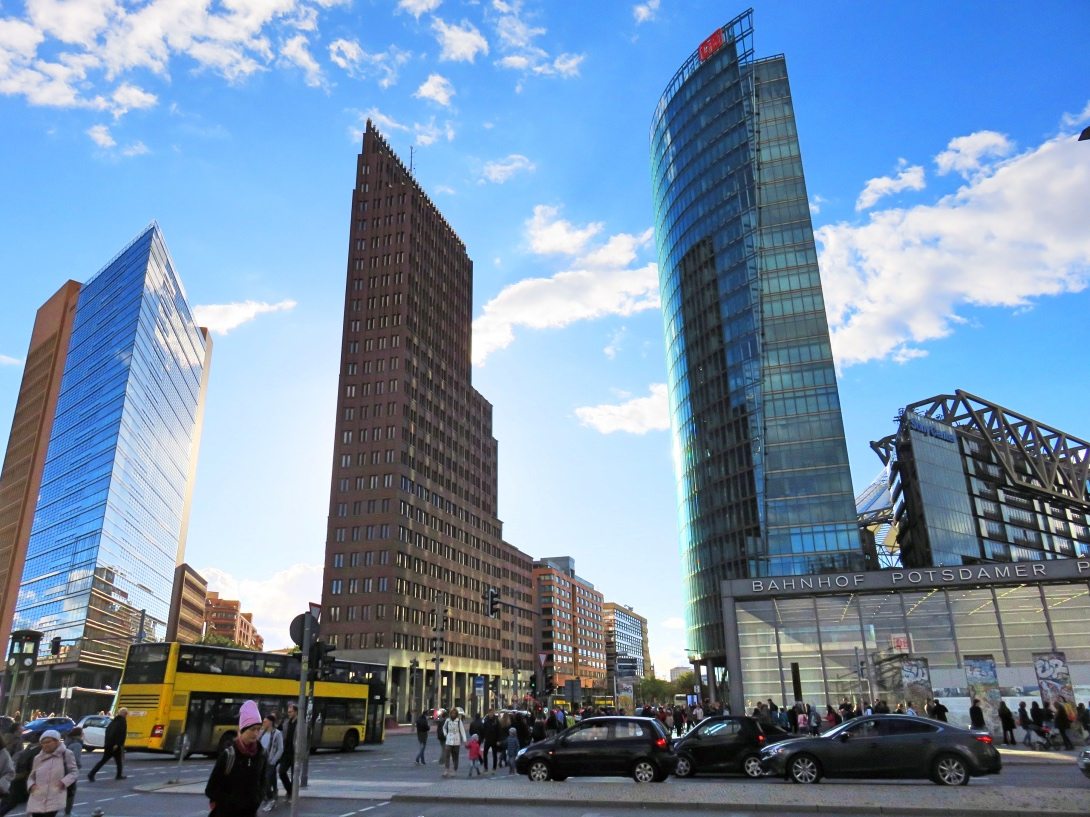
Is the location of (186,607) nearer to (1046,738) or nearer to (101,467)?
(101,467)

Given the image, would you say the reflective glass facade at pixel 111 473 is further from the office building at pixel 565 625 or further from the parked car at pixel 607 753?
the parked car at pixel 607 753

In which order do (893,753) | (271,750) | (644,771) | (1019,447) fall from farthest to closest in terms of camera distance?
(1019,447) → (644,771) → (893,753) → (271,750)

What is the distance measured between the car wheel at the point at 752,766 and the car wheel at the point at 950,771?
4.49 m

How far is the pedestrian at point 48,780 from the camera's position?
9.23 meters

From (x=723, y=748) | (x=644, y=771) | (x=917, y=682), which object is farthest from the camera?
(x=917, y=682)

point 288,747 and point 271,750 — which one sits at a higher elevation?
point 271,750

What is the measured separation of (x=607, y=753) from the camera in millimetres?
17984

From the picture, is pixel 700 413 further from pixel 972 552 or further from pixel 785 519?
pixel 972 552

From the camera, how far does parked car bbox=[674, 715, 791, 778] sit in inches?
771

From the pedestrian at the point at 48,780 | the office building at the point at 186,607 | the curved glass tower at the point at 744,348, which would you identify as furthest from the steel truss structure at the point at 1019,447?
the office building at the point at 186,607

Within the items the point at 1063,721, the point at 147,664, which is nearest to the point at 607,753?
the point at 147,664

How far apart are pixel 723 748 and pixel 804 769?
3.15 metres

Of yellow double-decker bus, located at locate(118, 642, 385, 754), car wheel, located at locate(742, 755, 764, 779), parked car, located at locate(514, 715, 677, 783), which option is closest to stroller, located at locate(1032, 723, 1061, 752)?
car wheel, located at locate(742, 755, 764, 779)

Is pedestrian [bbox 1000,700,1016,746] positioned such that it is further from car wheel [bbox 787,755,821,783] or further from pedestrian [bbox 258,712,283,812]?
pedestrian [bbox 258,712,283,812]
